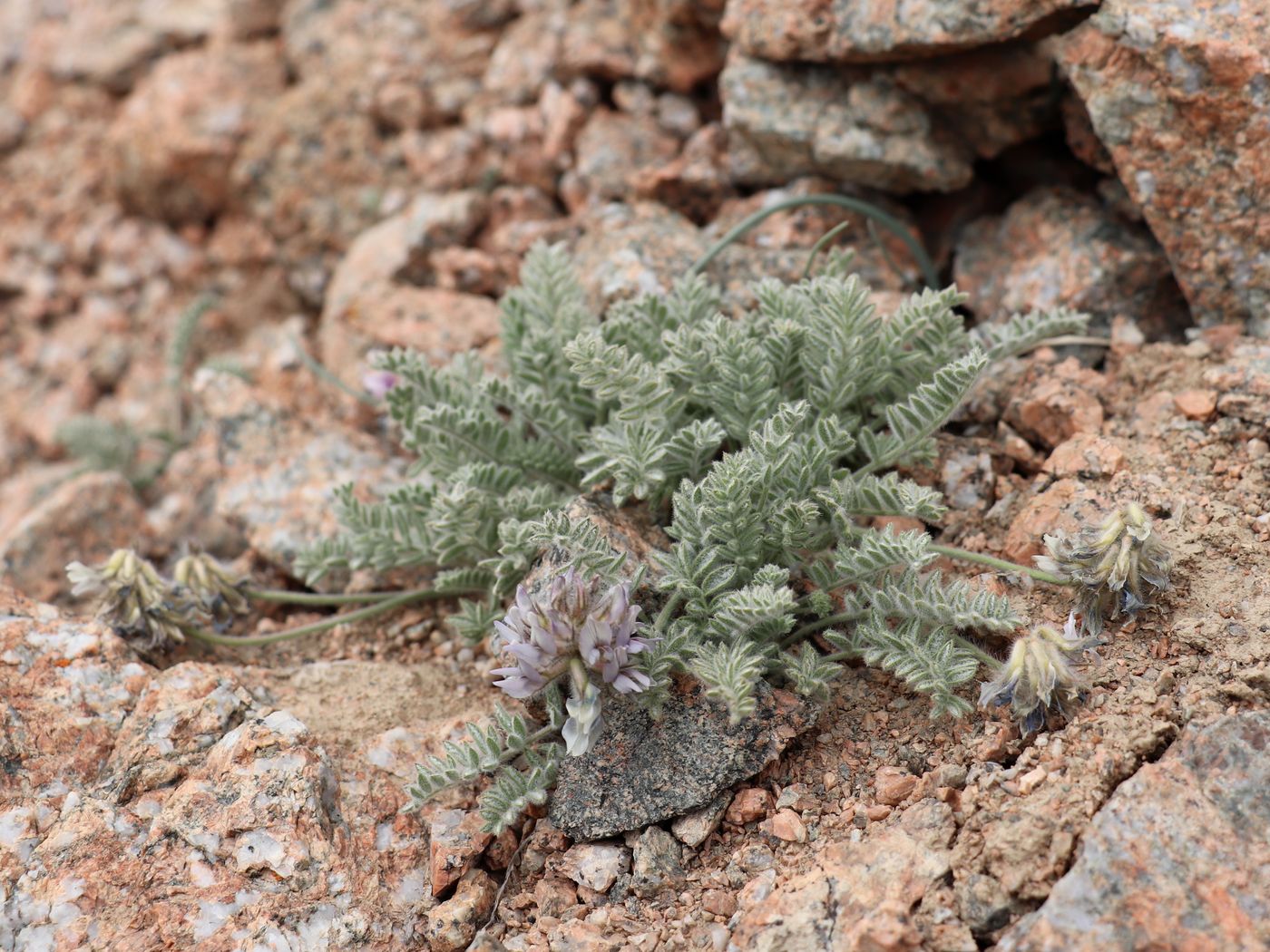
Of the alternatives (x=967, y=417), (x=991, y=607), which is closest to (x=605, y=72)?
(x=967, y=417)

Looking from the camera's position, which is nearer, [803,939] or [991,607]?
[803,939]

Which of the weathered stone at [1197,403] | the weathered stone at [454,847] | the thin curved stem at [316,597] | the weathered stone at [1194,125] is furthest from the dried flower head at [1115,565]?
the thin curved stem at [316,597]

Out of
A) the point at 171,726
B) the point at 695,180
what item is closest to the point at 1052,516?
the point at 695,180

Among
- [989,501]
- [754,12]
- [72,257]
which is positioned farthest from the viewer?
[72,257]

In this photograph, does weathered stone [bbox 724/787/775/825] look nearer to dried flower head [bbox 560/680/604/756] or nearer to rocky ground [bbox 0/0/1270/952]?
rocky ground [bbox 0/0/1270/952]

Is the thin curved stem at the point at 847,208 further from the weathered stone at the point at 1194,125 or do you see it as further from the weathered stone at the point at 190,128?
the weathered stone at the point at 190,128

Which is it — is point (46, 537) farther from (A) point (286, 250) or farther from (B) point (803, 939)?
(B) point (803, 939)
